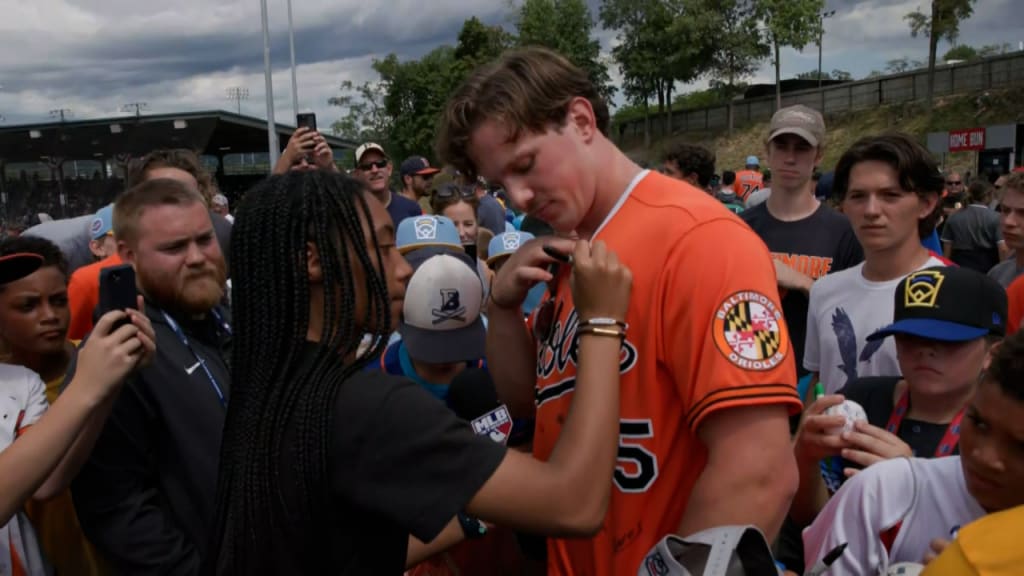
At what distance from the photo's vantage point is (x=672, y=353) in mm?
1591

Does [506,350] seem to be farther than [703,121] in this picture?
No

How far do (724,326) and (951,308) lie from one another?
1.34 meters

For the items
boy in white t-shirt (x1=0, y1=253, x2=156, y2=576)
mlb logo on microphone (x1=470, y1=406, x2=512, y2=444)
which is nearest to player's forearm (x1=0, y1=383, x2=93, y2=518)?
boy in white t-shirt (x1=0, y1=253, x2=156, y2=576)

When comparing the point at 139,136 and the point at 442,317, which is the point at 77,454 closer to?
the point at 442,317

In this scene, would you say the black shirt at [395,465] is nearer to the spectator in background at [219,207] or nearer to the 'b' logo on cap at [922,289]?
the 'b' logo on cap at [922,289]

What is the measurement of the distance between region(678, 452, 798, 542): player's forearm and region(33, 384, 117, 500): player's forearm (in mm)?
1625

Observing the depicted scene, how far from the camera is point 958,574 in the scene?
116cm

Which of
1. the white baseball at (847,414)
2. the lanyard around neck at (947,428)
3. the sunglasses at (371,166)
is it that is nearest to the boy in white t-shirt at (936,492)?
the white baseball at (847,414)

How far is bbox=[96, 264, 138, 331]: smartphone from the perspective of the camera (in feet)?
7.07

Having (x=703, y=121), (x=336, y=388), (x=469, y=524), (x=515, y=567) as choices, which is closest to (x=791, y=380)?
(x=336, y=388)

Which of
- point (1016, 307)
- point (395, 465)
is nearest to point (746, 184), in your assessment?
point (1016, 307)

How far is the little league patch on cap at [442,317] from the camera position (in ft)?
10.8

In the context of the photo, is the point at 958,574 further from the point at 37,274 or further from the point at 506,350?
the point at 37,274

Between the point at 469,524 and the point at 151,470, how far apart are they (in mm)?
1036
